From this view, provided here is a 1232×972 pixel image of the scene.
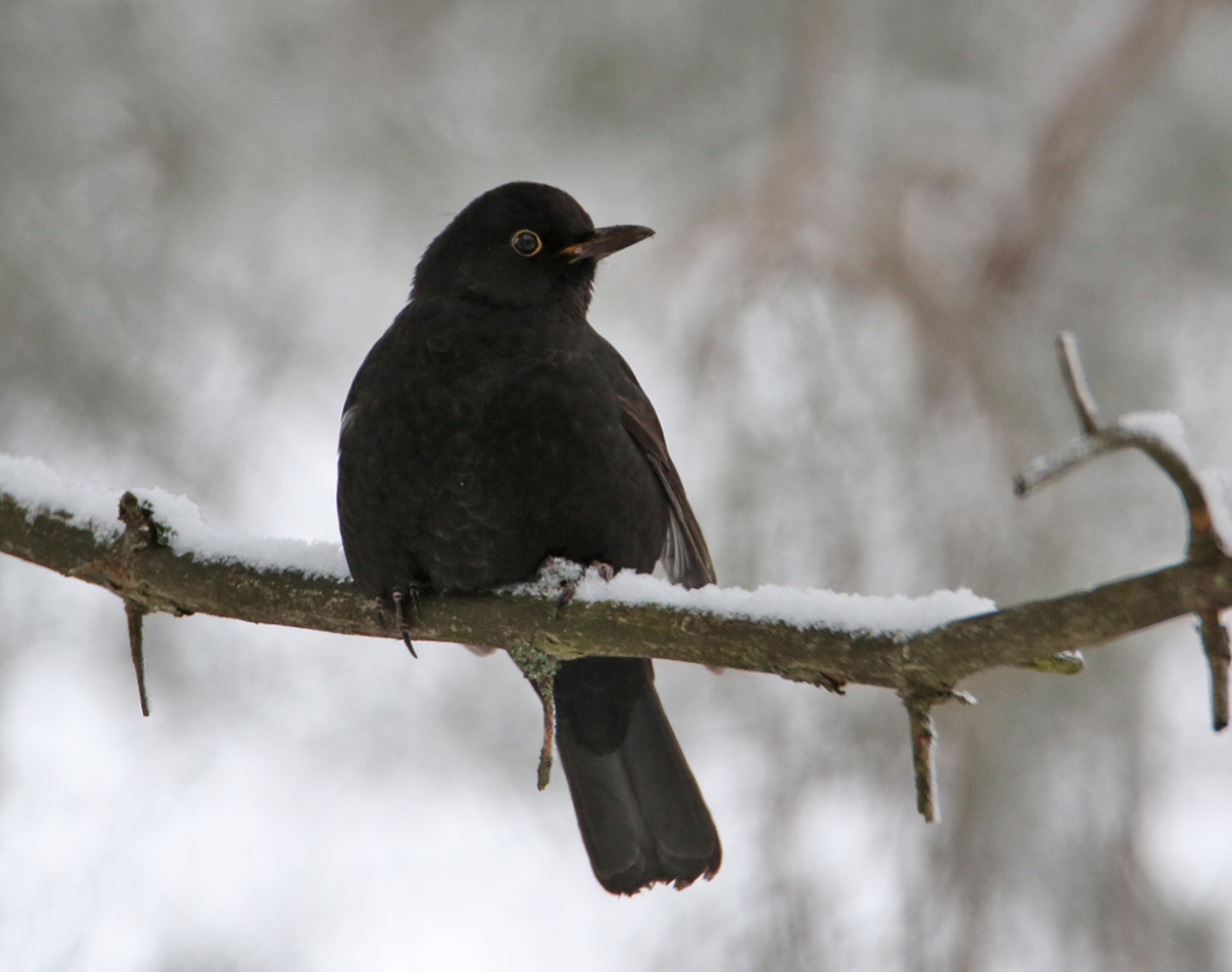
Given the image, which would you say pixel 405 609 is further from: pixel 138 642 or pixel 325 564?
pixel 138 642

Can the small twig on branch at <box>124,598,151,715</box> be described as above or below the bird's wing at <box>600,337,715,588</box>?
below

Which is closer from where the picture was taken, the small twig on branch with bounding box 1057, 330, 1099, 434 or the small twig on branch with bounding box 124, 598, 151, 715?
the small twig on branch with bounding box 1057, 330, 1099, 434

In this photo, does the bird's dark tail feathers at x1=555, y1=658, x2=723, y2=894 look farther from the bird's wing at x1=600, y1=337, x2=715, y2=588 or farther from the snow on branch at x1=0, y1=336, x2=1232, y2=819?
the snow on branch at x1=0, y1=336, x2=1232, y2=819

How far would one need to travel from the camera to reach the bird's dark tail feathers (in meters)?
3.49

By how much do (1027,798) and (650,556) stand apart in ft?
5.67

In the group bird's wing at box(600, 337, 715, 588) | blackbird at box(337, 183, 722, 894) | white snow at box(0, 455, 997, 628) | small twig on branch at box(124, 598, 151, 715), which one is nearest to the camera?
white snow at box(0, 455, 997, 628)

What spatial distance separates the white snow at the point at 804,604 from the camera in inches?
82.7

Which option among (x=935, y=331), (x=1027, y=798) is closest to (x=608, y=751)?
(x=1027, y=798)

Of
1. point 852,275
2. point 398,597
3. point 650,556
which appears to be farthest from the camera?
point 852,275

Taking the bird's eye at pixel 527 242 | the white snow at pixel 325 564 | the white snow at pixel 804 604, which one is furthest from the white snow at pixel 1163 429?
the bird's eye at pixel 527 242

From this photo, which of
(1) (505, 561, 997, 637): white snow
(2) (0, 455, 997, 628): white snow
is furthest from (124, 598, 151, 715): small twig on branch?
(1) (505, 561, 997, 637): white snow

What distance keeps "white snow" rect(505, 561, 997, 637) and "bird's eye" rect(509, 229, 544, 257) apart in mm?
1257

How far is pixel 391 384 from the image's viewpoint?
127 inches

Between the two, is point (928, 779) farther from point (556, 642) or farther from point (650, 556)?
point (650, 556)
